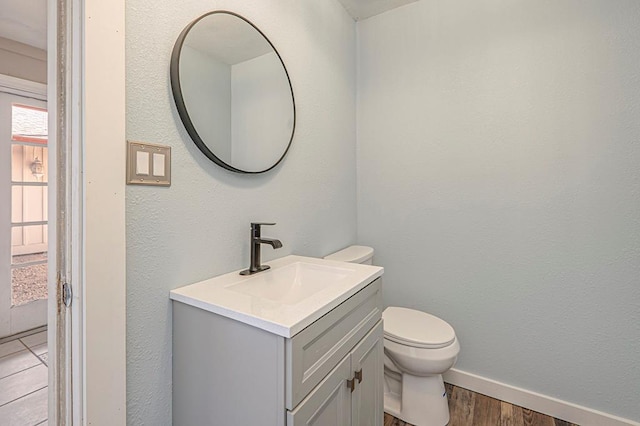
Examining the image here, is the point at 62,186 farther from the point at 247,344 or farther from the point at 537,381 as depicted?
the point at 537,381

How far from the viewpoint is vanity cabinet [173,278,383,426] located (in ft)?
2.23

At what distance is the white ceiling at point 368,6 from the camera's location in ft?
5.95

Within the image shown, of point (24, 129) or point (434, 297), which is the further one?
point (24, 129)

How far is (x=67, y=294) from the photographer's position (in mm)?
746

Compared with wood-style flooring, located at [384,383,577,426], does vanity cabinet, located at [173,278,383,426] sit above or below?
above

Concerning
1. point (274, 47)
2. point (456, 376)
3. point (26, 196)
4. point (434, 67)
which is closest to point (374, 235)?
point (456, 376)

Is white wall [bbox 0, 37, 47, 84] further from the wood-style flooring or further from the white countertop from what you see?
the wood-style flooring

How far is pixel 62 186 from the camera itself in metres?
0.75

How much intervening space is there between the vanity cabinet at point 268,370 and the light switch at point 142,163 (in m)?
0.41

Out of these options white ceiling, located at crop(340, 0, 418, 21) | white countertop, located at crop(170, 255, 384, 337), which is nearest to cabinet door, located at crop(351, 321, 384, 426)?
white countertop, located at crop(170, 255, 384, 337)

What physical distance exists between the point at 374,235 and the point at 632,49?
1.57 metres

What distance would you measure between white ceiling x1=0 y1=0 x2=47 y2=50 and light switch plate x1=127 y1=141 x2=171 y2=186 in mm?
1942

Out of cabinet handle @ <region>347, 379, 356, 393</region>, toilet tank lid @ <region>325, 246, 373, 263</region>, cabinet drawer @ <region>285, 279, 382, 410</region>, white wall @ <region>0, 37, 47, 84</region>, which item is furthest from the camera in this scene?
white wall @ <region>0, 37, 47, 84</region>

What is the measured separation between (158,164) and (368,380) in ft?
3.46
